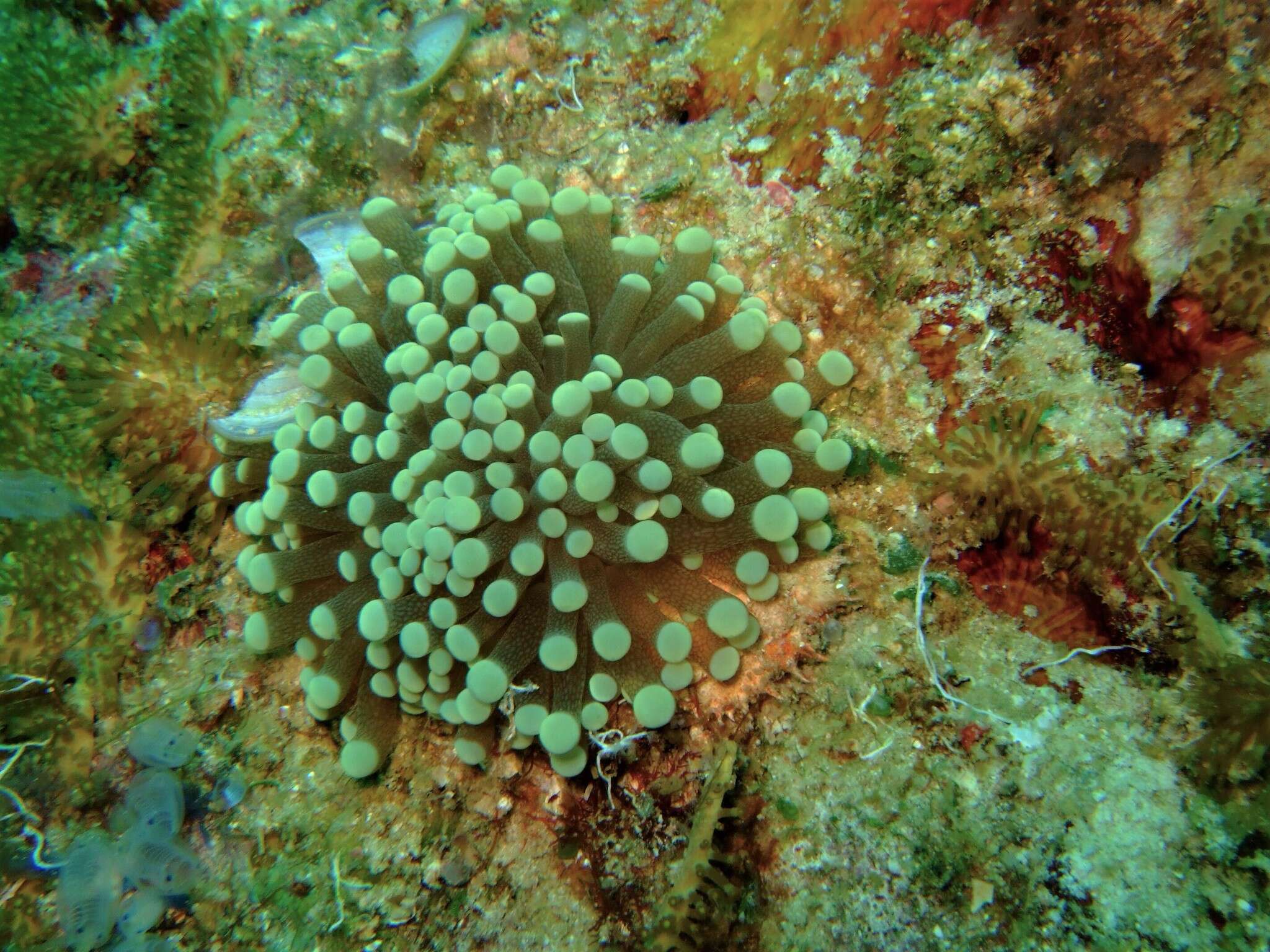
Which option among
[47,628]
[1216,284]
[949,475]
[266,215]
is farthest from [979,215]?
[47,628]

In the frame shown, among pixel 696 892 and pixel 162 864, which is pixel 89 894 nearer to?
pixel 162 864

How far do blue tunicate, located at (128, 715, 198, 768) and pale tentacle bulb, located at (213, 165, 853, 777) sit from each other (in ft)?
2.28

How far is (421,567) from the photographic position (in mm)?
2316

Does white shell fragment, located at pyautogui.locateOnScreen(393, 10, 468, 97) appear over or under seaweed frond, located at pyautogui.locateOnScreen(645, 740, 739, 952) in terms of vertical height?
over

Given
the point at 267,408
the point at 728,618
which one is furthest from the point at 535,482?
the point at 267,408

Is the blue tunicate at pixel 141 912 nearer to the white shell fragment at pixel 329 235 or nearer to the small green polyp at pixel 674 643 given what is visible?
the small green polyp at pixel 674 643

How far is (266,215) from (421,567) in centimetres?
274

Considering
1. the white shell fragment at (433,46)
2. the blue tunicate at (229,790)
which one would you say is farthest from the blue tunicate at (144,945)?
the white shell fragment at (433,46)

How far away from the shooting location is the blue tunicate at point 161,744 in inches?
113

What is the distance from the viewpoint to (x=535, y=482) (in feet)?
7.54

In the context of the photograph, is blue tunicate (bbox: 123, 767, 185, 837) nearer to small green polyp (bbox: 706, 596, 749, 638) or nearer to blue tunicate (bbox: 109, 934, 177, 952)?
blue tunicate (bbox: 109, 934, 177, 952)

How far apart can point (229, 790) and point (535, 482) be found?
196cm

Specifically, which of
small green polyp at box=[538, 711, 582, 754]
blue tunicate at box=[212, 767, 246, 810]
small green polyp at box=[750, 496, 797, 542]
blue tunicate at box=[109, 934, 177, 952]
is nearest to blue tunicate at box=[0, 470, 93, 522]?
blue tunicate at box=[212, 767, 246, 810]

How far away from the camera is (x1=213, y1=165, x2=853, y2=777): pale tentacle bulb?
2209 millimetres
